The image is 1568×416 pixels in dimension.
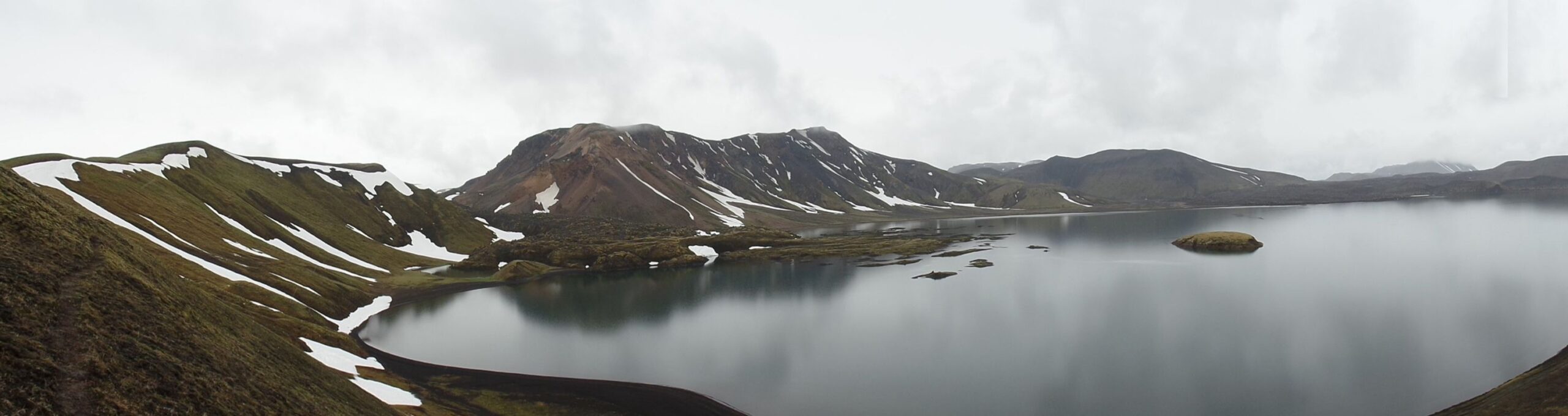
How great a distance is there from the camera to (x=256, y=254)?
65500 mm

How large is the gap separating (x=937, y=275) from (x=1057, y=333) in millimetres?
35814

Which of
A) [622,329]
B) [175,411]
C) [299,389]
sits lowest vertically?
[622,329]

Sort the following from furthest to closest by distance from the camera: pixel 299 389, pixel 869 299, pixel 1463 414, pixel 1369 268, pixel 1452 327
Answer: pixel 1369 268 < pixel 869 299 < pixel 1452 327 < pixel 1463 414 < pixel 299 389

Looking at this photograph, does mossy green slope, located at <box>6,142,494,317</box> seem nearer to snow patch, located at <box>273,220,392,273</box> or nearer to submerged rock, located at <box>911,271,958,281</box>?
Answer: snow patch, located at <box>273,220,392,273</box>

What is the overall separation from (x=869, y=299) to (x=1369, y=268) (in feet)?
209

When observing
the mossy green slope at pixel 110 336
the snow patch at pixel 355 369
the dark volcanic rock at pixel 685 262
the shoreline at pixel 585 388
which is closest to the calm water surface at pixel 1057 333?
the shoreline at pixel 585 388

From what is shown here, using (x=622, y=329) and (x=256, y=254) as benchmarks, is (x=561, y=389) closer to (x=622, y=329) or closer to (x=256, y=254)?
(x=622, y=329)

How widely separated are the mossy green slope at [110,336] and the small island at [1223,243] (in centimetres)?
12022

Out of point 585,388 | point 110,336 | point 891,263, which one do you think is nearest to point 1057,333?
point 585,388

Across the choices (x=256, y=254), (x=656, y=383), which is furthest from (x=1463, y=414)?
(x=256, y=254)

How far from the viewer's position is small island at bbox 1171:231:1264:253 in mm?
101062

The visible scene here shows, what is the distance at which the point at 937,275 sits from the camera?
80625mm

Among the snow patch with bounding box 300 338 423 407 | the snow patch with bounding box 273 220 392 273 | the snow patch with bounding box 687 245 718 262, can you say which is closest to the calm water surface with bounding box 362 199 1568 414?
the snow patch with bounding box 300 338 423 407

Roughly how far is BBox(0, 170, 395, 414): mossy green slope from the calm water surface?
20346 mm
